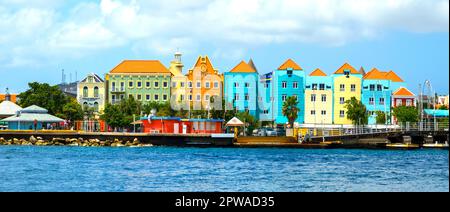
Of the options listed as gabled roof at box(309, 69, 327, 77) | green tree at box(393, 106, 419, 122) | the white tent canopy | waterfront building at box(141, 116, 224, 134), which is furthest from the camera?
gabled roof at box(309, 69, 327, 77)

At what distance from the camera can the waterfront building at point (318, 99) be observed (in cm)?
10612

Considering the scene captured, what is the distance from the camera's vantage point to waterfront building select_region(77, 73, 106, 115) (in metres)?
110

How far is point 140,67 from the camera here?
110312 millimetres

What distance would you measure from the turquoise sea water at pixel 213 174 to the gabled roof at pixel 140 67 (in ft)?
157

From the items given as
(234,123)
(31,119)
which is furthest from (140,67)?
(234,123)

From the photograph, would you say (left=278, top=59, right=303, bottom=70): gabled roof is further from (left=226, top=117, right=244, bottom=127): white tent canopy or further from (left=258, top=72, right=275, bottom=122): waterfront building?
(left=226, top=117, right=244, bottom=127): white tent canopy

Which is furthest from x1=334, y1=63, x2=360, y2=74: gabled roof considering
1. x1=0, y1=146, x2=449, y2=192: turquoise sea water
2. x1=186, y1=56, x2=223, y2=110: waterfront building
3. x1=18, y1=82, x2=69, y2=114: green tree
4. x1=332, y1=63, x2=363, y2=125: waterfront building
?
x1=0, y1=146, x2=449, y2=192: turquoise sea water

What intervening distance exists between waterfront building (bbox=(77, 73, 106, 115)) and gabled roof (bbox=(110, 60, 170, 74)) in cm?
282

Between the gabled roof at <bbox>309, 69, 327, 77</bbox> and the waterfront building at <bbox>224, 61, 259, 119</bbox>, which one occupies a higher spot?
the gabled roof at <bbox>309, 69, 327, 77</bbox>

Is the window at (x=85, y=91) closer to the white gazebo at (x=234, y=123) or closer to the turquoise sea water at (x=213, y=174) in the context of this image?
the white gazebo at (x=234, y=123)

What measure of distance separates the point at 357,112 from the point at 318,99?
32.6 ft

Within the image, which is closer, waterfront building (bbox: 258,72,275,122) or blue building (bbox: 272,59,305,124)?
blue building (bbox: 272,59,305,124)
